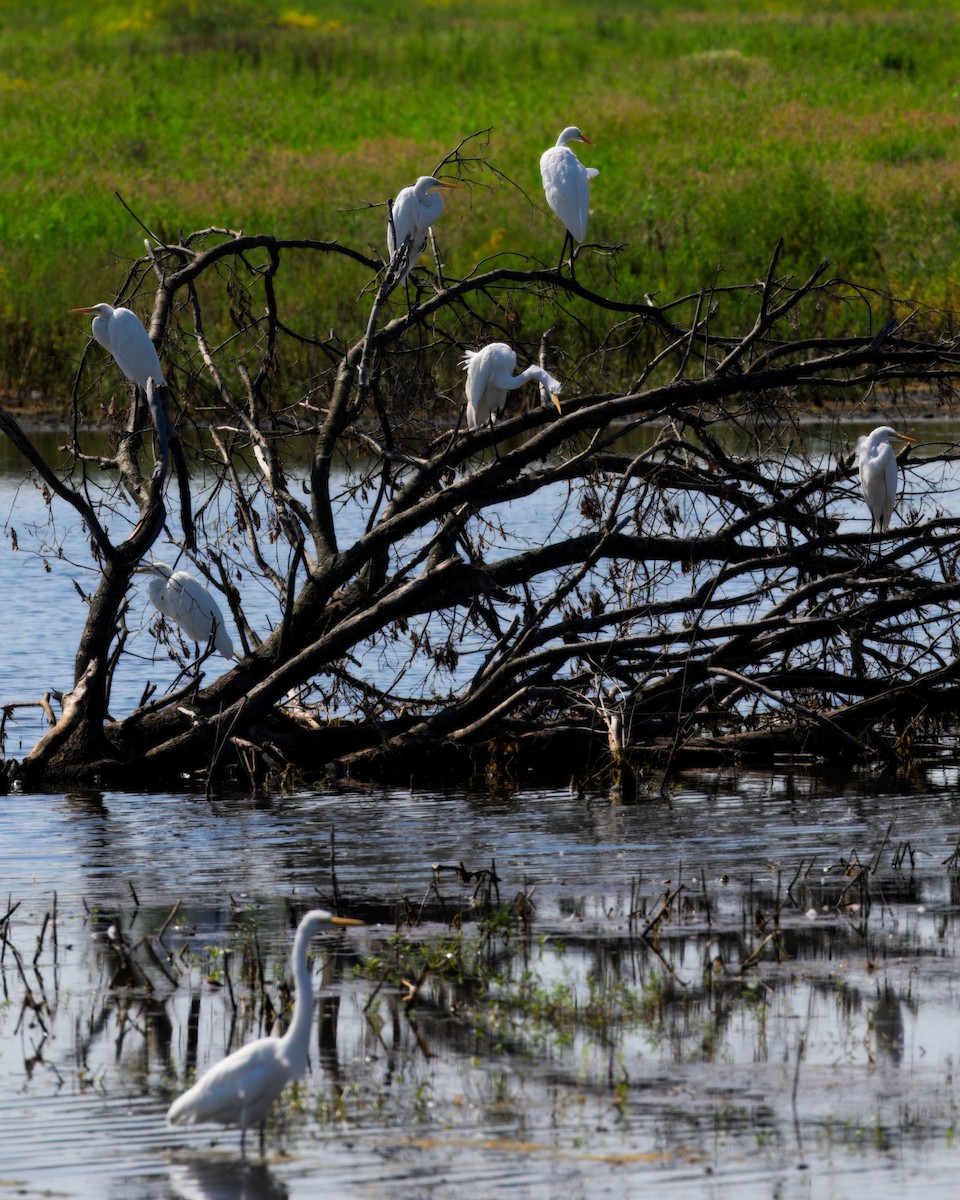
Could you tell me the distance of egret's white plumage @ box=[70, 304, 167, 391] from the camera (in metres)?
8.20

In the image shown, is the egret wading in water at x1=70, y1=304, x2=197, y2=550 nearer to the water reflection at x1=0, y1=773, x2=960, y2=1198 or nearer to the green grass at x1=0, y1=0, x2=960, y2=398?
the water reflection at x1=0, y1=773, x2=960, y2=1198

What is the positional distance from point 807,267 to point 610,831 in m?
17.2

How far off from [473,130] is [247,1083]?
2911 cm

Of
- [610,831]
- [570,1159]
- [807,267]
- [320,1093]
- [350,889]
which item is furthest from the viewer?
[807,267]

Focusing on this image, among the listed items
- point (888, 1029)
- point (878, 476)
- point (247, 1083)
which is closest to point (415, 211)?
point (878, 476)

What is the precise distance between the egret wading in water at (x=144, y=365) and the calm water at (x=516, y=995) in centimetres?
142

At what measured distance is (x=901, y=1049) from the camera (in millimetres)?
5016

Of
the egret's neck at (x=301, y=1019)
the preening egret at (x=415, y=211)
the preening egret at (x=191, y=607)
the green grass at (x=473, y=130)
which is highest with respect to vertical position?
the green grass at (x=473, y=130)

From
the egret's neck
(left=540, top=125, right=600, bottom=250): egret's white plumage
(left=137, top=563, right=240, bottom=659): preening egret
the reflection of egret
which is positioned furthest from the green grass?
the egret's neck

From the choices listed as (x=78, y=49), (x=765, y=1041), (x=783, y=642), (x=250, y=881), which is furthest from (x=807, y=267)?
(x=78, y=49)

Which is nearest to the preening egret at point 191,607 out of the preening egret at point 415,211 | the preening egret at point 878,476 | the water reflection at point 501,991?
the water reflection at point 501,991

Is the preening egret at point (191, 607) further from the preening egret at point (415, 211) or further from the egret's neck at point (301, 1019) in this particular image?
the egret's neck at point (301, 1019)

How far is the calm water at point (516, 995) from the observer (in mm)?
4359

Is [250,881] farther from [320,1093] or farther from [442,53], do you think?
[442,53]
